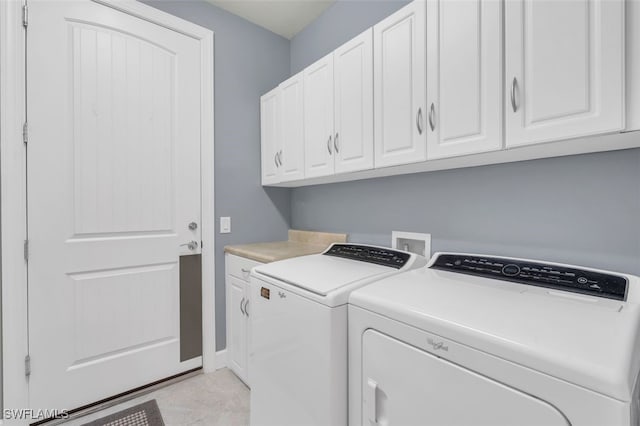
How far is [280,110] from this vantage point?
213 centimetres

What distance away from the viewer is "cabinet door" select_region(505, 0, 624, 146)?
80 cm

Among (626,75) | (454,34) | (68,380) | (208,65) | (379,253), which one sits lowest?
(68,380)

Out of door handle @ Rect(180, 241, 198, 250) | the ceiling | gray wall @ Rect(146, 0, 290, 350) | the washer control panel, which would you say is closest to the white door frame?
door handle @ Rect(180, 241, 198, 250)

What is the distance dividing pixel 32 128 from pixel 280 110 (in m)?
1.42

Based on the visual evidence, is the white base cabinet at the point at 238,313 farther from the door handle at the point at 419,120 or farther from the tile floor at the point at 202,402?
the door handle at the point at 419,120

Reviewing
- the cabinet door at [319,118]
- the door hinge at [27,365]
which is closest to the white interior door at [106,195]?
the door hinge at [27,365]

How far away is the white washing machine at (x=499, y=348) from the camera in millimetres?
560

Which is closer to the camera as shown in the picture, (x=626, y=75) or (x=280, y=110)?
(x=626, y=75)

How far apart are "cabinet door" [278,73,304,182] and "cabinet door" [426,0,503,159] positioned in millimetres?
928

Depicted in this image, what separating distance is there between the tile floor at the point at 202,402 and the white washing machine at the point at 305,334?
0.36m

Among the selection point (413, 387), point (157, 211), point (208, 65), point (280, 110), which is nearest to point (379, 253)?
point (413, 387)

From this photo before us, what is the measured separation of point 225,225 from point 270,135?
790 millimetres

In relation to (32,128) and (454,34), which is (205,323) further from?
(454,34)

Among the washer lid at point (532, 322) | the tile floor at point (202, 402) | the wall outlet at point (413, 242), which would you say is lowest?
the tile floor at point (202, 402)
